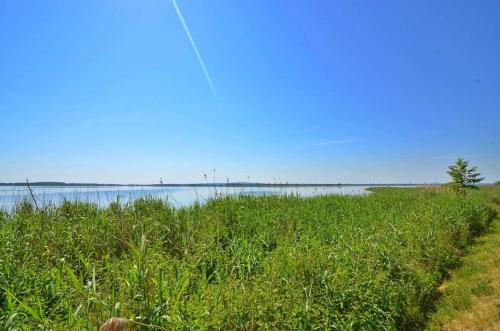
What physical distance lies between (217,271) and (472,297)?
5.21m

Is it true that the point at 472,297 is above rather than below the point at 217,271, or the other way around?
below

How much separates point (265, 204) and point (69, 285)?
337 inches

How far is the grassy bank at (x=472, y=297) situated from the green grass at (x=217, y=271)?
27 centimetres

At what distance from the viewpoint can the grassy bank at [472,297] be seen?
16.0 ft

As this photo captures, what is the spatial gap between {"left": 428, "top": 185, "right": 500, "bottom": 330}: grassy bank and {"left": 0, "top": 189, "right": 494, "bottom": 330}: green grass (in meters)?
0.27

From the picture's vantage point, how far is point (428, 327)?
186 inches

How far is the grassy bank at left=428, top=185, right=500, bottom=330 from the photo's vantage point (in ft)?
16.0

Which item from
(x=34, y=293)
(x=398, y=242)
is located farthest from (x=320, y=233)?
(x=34, y=293)

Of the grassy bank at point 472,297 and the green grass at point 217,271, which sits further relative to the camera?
the grassy bank at point 472,297

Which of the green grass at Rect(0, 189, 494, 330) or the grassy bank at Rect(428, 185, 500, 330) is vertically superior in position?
the green grass at Rect(0, 189, 494, 330)

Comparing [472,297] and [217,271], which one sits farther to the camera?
[472,297]

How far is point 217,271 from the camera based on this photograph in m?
4.76

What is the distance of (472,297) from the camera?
5.82m

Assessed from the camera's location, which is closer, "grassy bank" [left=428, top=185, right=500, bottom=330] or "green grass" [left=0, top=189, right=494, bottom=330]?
"green grass" [left=0, top=189, right=494, bottom=330]
